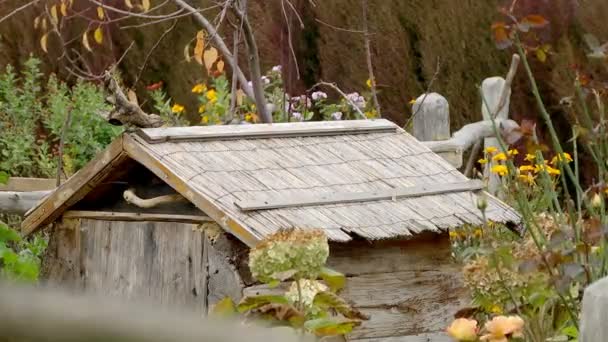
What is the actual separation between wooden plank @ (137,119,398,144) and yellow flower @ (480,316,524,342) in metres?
1.66

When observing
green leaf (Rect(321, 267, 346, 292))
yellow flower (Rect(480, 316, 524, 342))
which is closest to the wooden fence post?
green leaf (Rect(321, 267, 346, 292))

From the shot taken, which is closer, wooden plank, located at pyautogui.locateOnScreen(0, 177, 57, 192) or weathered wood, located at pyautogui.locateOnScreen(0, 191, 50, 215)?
weathered wood, located at pyautogui.locateOnScreen(0, 191, 50, 215)

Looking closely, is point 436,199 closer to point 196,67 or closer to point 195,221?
point 195,221

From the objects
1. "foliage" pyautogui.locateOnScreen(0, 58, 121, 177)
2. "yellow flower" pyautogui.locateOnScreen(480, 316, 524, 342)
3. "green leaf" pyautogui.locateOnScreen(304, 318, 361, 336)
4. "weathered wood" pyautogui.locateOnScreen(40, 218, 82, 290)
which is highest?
"foliage" pyautogui.locateOnScreen(0, 58, 121, 177)

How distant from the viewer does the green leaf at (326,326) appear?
2.06 meters

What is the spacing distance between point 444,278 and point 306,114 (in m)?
3.31

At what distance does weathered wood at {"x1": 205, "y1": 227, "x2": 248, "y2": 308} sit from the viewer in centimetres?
313

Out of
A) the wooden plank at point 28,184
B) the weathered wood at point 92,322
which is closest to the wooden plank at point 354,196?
the weathered wood at point 92,322

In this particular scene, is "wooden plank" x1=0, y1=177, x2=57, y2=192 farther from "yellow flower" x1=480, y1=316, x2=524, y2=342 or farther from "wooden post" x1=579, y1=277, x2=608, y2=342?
"wooden post" x1=579, y1=277, x2=608, y2=342

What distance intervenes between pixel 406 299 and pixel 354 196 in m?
0.42

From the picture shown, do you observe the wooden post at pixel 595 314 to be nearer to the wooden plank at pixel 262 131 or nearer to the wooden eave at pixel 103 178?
the wooden eave at pixel 103 178

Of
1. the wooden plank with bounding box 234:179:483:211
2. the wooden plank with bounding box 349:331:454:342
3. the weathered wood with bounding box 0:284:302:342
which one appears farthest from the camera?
the wooden plank with bounding box 349:331:454:342

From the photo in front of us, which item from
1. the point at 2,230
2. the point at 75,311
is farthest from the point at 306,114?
the point at 75,311

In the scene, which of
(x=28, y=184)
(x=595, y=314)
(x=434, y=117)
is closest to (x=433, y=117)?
(x=434, y=117)
